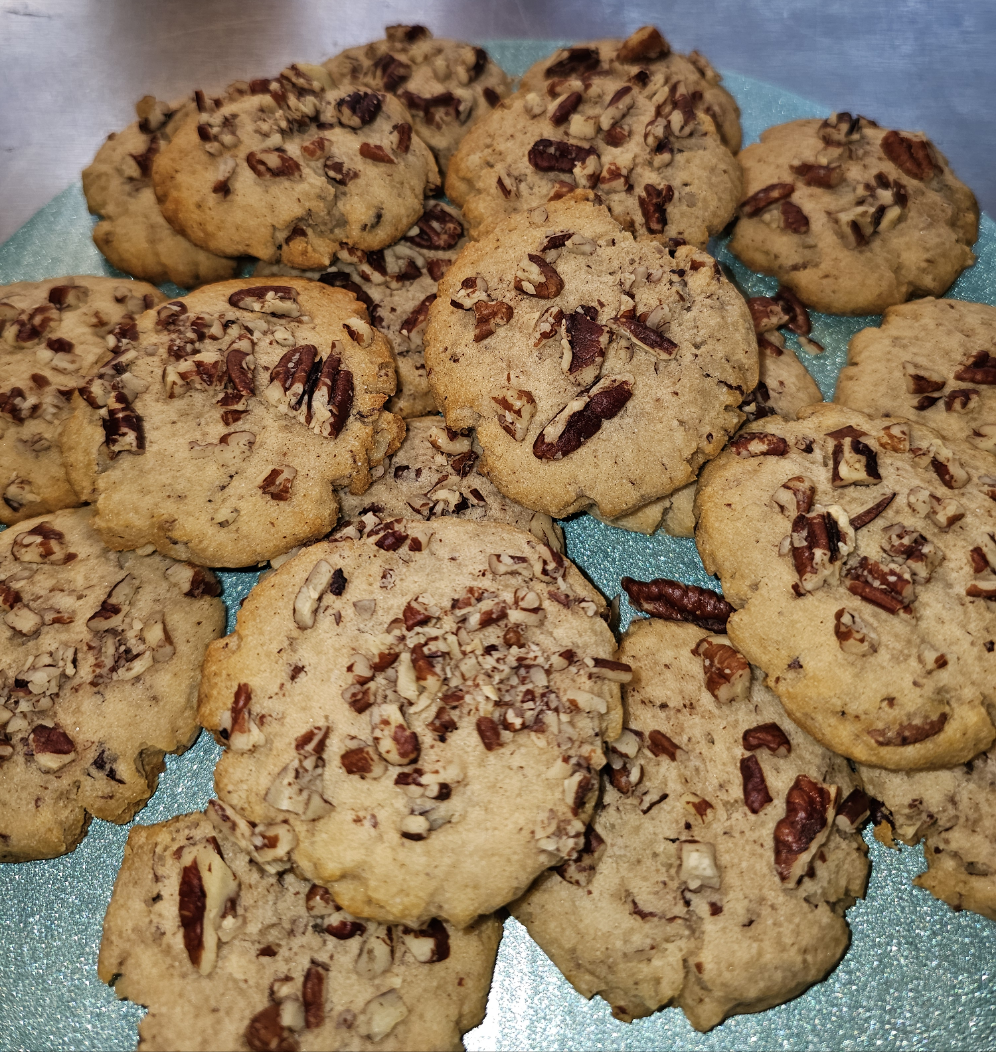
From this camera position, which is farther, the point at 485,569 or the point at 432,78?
the point at 432,78

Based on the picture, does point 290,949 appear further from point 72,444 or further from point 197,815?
point 72,444

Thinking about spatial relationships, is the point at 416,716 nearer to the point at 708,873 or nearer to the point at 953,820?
the point at 708,873

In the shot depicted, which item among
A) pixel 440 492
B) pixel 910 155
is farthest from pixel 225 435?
pixel 910 155

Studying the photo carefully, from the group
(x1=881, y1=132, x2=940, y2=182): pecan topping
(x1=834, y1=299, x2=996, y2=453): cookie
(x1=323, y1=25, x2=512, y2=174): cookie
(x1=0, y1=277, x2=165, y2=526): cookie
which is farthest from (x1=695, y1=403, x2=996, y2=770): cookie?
(x1=0, y1=277, x2=165, y2=526): cookie

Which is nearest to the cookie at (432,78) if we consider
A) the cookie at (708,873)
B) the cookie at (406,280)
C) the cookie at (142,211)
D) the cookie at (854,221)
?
the cookie at (406,280)

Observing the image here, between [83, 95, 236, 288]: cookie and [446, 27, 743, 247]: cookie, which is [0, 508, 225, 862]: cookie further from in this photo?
[446, 27, 743, 247]: cookie

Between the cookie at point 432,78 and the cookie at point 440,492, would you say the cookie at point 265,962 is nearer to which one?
the cookie at point 440,492

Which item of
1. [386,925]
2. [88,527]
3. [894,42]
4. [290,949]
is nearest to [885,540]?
[386,925]
